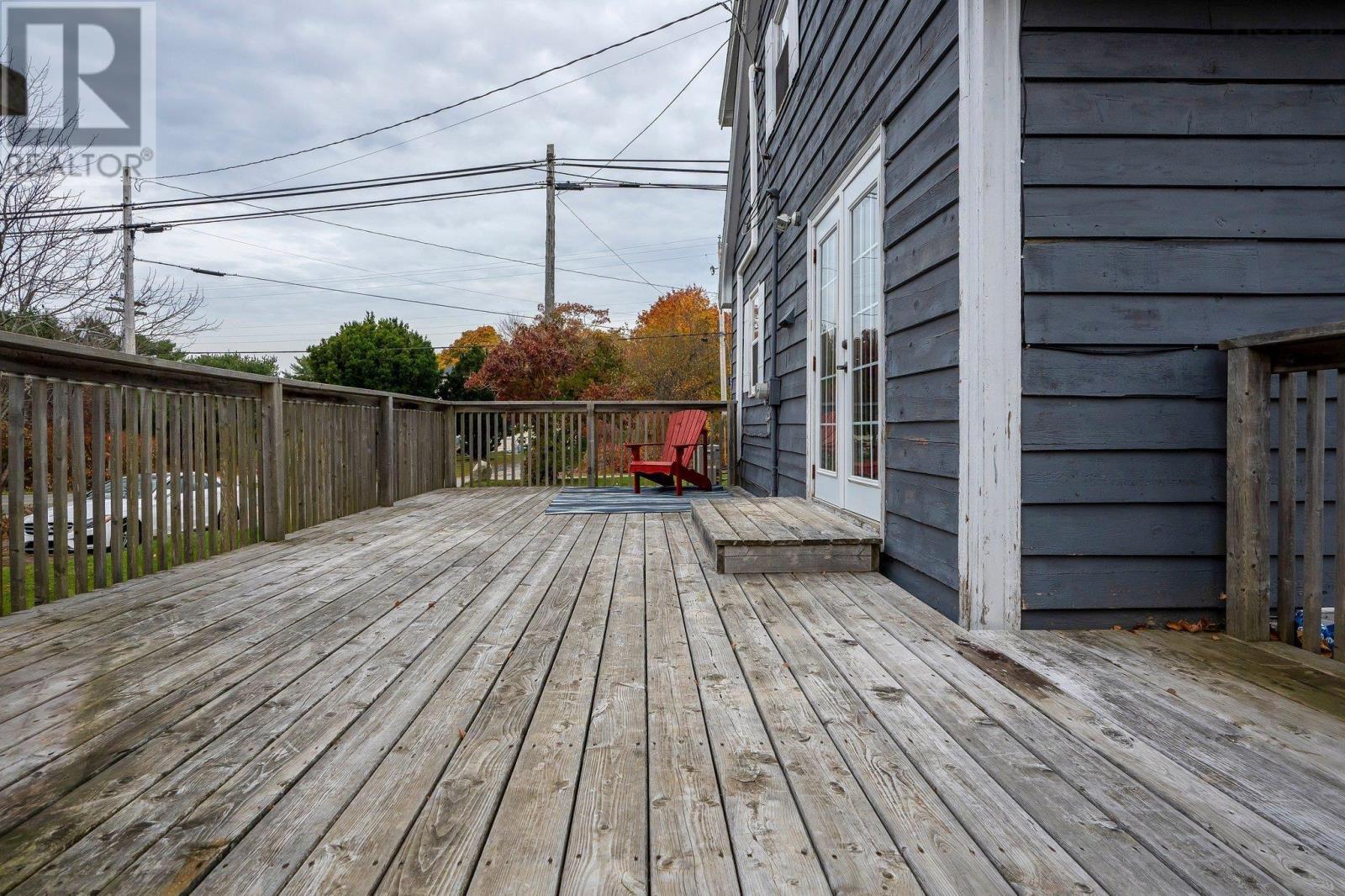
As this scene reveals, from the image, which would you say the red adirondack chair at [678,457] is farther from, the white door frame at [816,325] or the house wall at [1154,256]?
the house wall at [1154,256]

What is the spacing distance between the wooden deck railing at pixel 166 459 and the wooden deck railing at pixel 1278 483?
356 centimetres

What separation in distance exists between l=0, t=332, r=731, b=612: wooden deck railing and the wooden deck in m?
0.41

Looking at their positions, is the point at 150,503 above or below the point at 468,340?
below

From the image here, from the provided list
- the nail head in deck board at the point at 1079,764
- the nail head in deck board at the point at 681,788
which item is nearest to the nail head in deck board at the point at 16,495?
the nail head in deck board at the point at 681,788

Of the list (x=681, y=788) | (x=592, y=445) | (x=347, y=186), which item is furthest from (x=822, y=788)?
(x=347, y=186)

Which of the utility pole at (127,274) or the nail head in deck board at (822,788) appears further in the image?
the utility pole at (127,274)

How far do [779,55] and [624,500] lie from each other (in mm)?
3909

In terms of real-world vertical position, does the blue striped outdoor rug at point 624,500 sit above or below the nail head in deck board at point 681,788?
above

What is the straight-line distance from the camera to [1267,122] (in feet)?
7.15

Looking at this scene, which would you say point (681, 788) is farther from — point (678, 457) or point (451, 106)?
point (451, 106)

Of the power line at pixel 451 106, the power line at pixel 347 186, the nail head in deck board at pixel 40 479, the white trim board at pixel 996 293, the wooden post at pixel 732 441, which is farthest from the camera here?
the power line at pixel 347 186

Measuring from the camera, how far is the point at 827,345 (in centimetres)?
412

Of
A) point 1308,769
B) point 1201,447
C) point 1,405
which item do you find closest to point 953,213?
point 1201,447

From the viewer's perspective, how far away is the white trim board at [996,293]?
2.13m
